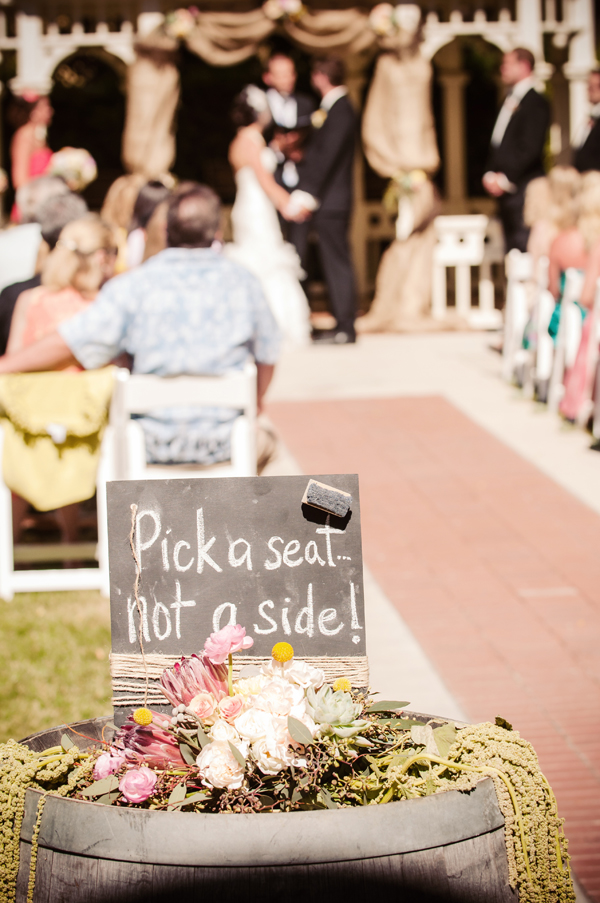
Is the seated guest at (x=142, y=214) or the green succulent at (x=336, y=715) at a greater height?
the seated guest at (x=142, y=214)

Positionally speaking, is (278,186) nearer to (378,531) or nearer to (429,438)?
(429,438)

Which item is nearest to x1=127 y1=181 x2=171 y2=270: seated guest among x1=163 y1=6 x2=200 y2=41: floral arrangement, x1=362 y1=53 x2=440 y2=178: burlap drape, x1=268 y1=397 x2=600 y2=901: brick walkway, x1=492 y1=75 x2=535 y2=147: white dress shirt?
x1=268 y1=397 x2=600 y2=901: brick walkway

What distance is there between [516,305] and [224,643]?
23.9 feet

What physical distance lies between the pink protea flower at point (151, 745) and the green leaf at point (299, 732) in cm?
20

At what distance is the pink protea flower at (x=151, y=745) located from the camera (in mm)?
1692

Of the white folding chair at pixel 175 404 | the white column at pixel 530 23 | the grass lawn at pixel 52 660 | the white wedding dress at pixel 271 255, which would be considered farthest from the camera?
the white column at pixel 530 23

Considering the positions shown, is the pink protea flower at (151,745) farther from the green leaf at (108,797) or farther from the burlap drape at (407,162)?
the burlap drape at (407,162)

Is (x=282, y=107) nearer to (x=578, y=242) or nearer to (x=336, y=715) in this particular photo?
(x=578, y=242)

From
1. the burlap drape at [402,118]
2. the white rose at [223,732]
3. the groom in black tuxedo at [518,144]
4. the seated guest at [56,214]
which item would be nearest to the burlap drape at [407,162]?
the burlap drape at [402,118]

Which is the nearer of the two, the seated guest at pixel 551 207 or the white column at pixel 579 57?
the seated guest at pixel 551 207

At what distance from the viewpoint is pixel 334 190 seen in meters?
10.5

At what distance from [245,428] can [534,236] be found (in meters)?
4.46

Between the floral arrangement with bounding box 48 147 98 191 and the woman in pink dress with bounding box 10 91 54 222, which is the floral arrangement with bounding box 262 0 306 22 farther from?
the floral arrangement with bounding box 48 147 98 191

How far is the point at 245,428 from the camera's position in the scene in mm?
4586
